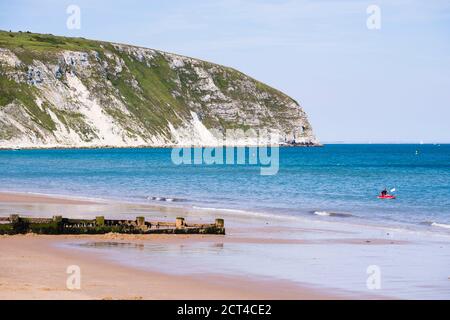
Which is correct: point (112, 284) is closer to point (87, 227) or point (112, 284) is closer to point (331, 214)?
point (87, 227)

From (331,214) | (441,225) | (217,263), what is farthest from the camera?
(331,214)

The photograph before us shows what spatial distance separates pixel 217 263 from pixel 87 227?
26.8ft

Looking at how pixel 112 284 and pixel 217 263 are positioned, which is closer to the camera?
pixel 112 284

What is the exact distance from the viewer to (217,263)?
2517 cm

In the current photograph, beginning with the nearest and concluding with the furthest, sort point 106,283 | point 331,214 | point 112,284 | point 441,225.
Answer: point 112,284, point 106,283, point 441,225, point 331,214

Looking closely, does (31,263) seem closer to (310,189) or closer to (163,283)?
(163,283)

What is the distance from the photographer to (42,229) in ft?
102

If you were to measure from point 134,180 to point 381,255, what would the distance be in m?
61.4

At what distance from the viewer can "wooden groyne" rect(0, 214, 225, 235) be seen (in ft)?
102

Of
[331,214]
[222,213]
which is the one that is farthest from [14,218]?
[331,214]

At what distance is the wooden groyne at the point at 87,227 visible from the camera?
3098 cm

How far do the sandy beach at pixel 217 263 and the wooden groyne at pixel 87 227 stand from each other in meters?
0.49

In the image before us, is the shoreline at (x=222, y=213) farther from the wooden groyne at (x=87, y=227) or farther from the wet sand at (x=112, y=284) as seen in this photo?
the wet sand at (x=112, y=284)

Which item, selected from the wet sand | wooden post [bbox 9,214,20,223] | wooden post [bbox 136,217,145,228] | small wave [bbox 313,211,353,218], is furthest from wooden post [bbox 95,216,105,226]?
small wave [bbox 313,211,353,218]
